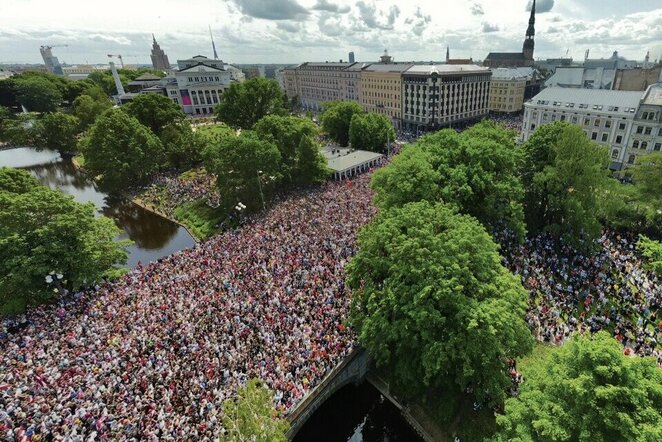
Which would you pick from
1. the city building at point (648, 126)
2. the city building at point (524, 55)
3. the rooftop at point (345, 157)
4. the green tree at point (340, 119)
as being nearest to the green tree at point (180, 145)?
the rooftop at point (345, 157)

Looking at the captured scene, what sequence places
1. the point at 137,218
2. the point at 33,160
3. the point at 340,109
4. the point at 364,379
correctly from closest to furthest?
the point at 364,379 → the point at 137,218 → the point at 340,109 → the point at 33,160

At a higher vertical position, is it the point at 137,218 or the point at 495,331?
the point at 495,331

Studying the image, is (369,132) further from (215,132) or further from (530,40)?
(530,40)

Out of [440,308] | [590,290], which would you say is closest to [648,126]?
[590,290]

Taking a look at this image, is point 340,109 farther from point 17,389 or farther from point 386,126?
point 17,389

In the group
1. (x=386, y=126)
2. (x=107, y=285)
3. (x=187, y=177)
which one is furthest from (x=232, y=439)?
(x=386, y=126)

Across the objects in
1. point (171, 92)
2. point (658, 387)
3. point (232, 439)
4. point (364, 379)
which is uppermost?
point (171, 92)

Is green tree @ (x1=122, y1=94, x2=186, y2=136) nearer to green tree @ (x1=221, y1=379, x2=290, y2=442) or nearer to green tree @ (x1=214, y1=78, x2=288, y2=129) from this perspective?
green tree @ (x1=214, y1=78, x2=288, y2=129)
